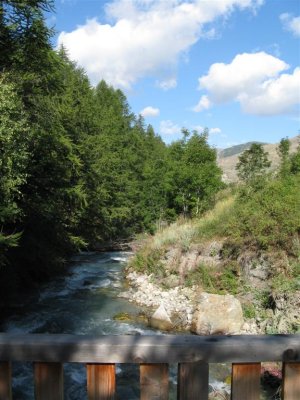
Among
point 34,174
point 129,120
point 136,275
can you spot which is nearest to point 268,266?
point 136,275

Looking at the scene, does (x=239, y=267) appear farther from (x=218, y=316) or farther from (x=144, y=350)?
(x=144, y=350)

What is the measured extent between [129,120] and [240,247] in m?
35.6

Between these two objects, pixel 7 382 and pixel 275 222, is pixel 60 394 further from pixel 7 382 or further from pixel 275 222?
pixel 275 222

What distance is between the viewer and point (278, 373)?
6695 millimetres

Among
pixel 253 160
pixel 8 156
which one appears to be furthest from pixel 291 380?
pixel 253 160

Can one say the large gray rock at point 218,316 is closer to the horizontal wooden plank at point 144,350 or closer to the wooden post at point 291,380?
the wooden post at point 291,380

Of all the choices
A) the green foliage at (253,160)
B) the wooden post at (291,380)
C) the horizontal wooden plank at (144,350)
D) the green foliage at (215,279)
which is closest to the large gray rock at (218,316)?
the green foliage at (215,279)

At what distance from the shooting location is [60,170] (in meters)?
12.3

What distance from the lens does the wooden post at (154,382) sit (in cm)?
163

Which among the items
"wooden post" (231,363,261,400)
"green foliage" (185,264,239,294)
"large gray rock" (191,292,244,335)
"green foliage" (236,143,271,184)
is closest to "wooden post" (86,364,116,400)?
"wooden post" (231,363,261,400)

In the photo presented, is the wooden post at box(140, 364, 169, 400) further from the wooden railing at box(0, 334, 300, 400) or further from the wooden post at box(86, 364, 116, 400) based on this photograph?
the wooden post at box(86, 364, 116, 400)

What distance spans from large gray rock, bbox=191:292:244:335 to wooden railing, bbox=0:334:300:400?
8.89 metres

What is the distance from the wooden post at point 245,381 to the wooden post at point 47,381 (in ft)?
2.39

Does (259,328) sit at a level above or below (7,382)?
below
